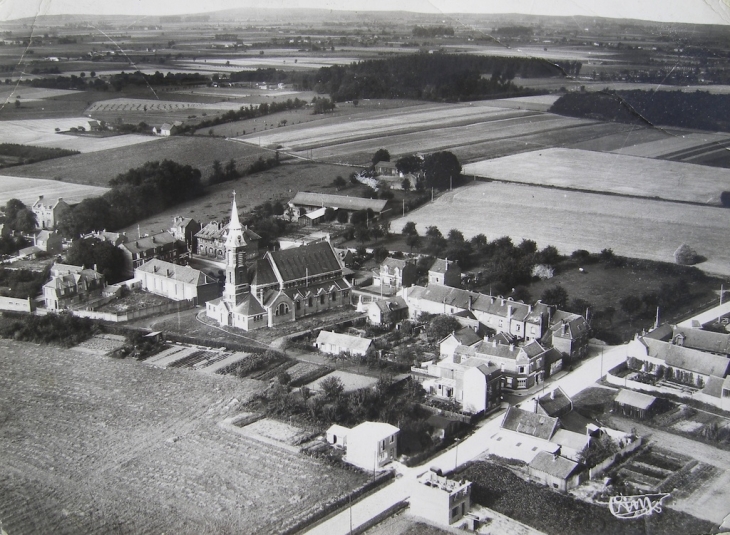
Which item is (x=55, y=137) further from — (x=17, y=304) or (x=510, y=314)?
(x=510, y=314)

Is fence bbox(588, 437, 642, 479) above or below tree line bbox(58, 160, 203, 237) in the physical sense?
below

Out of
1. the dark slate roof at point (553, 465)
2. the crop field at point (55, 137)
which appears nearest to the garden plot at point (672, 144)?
→ the dark slate roof at point (553, 465)

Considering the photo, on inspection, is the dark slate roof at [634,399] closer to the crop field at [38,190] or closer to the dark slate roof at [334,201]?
the dark slate roof at [334,201]

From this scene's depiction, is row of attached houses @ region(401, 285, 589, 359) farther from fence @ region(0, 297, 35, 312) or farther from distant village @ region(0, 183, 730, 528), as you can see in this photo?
fence @ region(0, 297, 35, 312)

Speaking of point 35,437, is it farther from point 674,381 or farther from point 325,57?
point 325,57

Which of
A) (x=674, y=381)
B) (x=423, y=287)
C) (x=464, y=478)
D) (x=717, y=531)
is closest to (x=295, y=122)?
(x=423, y=287)

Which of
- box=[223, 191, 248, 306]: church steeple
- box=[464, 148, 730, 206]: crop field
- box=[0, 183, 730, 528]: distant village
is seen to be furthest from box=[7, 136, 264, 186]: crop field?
box=[223, 191, 248, 306]: church steeple
